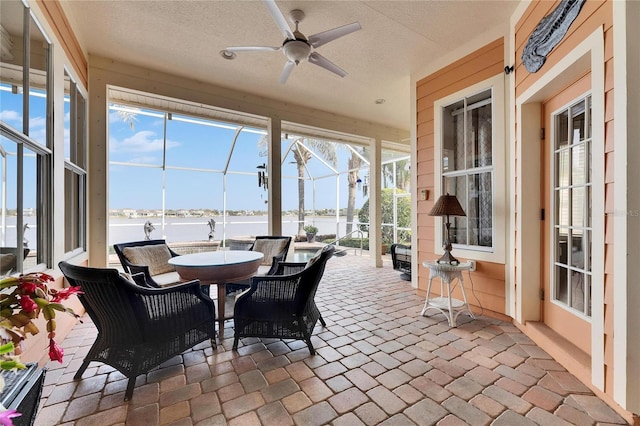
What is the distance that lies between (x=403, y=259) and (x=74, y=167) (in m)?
5.08

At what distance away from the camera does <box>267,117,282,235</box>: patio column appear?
5227 millimetres

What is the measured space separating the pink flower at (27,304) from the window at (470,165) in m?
3.86

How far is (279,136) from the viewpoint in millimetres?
5375

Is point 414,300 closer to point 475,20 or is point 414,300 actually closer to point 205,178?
point 475,20

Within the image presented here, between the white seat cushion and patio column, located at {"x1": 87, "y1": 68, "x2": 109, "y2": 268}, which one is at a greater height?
patio column, located at {"x1": 87, "y1": 68, "x2": 109, "y2": 268}

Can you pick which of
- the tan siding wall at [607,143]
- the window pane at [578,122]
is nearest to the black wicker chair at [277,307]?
the tan siding wall at [607,143]

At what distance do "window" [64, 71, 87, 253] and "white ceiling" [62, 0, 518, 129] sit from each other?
75 cm

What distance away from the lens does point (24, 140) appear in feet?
7.15

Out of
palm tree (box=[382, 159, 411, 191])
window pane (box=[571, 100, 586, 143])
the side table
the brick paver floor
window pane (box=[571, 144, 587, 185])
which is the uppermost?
palm tree (box=[382, 159, 411, 191])

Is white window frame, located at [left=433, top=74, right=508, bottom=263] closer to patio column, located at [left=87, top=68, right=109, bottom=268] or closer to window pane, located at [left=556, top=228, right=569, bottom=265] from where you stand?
window pane, located at [left=556, top=228, right=569, bottom=265]

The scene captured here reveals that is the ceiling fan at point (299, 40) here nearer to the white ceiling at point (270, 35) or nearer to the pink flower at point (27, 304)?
the white ceiling at point (270, 35)

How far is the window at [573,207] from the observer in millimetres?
2293

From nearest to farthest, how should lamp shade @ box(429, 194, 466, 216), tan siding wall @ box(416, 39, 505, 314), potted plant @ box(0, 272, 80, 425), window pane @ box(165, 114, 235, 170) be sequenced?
potted plant @ box(0, 272, 80, 425)
lamp shade @ box(429, 194, 466, 216)
tan siding wall @ box(416, 39, 505, 314)
window pane @ box(165, 114, 235, 170)

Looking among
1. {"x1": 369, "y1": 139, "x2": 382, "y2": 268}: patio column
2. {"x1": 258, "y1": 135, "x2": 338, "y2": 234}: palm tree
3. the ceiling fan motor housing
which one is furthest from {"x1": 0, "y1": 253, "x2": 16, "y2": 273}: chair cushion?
{"x1": 258, "y1": 135, "x2": 338, "y2": 234}: palm tree
